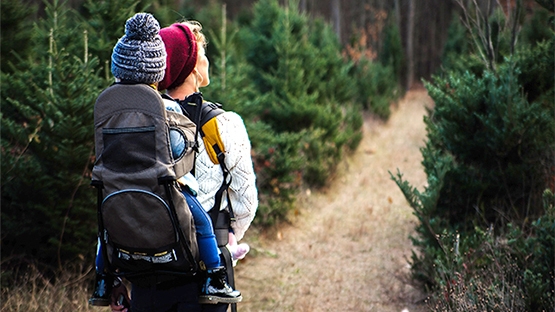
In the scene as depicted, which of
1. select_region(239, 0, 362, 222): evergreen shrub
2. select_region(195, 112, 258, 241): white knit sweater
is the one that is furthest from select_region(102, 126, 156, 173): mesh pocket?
select_region(239, 0, 362, 222): evergreen shrub

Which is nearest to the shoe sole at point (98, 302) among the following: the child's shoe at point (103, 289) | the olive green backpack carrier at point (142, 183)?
the child's shoe at point (103, 289)

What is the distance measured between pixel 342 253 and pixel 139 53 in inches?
178

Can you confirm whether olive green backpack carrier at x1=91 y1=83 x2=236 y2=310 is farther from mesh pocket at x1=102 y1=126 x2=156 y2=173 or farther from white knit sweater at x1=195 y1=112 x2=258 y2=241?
white knit sweater at x1=195 y1=112 x2=258 y2=241

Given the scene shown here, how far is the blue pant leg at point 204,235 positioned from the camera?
88.6 inches

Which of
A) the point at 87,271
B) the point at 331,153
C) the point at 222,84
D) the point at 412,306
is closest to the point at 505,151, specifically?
the point at 412,306

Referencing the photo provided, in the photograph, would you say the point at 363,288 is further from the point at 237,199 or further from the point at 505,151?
the point at 237,199

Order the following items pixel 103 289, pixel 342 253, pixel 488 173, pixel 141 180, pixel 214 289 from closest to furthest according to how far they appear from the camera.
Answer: pixel 141 180 < pixel 214 289 < pixel 103 289 < pixel 488 173 < pixel 342 253

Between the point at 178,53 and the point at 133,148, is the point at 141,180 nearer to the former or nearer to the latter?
the point at 133,148

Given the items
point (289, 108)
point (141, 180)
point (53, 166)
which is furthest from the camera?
point (289, 108)

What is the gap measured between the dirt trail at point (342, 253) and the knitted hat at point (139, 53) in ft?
10.0

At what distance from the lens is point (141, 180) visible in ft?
6.73

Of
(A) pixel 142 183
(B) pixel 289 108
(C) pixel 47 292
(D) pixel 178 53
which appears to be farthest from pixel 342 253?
(A) pixel 142 183

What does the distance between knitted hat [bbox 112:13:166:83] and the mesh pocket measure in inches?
9.3

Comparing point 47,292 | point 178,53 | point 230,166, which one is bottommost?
point 47,292
